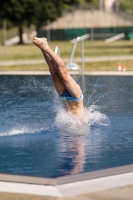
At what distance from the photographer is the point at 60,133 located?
9664 mm

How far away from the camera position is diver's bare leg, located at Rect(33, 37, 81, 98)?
9484 mm

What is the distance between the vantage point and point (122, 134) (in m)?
9.48

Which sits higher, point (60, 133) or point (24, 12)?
point (60, 133)

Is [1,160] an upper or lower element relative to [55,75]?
lower

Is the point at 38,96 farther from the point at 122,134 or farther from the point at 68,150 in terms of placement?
the point at 68,150

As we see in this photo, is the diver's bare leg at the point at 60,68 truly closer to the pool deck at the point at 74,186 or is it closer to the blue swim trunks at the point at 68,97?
the blue swim trunks at the point at 68,97

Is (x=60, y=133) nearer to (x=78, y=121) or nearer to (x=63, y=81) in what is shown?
(x=78, y=121)

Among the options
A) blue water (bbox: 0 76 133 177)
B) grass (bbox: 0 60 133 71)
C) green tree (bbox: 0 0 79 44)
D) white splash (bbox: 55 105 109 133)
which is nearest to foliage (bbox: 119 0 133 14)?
green tree (bbox: 0 0 79 44)

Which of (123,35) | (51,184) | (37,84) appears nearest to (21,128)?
(51,184)

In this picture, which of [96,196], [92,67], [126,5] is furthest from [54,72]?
[126,5]

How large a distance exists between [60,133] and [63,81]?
83cm

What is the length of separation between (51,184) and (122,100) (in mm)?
7010

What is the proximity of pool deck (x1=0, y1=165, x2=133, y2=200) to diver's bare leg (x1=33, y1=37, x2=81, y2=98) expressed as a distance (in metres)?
2.93

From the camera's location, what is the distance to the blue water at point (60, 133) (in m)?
7.48
